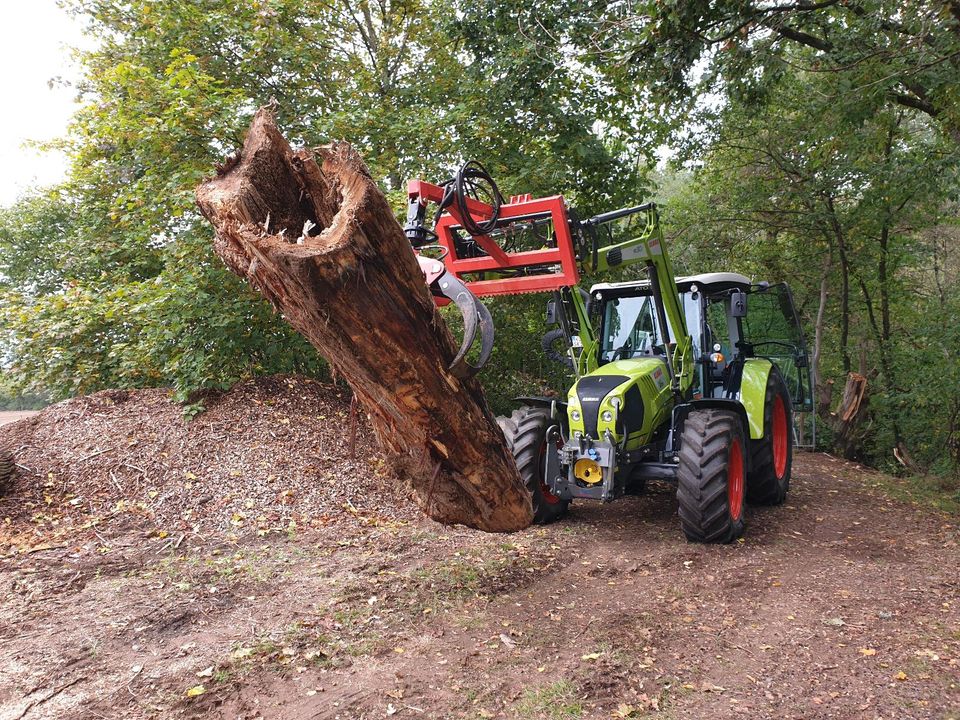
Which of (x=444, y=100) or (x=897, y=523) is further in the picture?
(x=444, y=100)

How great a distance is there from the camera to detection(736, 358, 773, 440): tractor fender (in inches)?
263

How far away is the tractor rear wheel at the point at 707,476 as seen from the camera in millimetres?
5566

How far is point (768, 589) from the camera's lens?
16.1 ft

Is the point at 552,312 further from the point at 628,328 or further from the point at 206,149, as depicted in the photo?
the point at 206,149

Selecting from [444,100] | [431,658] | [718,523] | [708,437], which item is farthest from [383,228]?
[444,100]

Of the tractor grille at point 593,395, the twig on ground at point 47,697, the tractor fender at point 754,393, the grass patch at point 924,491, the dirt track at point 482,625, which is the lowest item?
the grass patch at point 924,491

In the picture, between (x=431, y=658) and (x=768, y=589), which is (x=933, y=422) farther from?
(x=431, y=658)

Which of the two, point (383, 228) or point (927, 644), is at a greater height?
point (383, 228)

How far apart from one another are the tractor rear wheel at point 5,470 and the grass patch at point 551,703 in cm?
536

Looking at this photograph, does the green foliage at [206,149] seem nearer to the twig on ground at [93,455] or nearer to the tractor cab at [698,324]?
the twig on ground at [93,455]

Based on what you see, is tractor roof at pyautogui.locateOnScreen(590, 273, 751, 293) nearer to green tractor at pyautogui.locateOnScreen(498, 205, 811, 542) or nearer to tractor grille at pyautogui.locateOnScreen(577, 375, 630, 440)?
green tractor at pyautogui.locateOnScreen(498, 205, 811, 542)

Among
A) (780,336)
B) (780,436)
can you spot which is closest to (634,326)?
(780,436)

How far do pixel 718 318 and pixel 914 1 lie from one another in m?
3.53

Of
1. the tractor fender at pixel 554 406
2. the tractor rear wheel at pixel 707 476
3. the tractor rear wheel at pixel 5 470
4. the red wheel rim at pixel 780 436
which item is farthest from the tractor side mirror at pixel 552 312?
the tractor rear wheel at pixel 5 470
